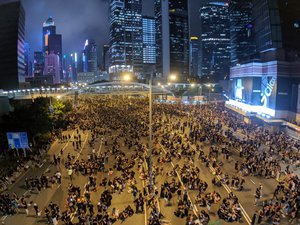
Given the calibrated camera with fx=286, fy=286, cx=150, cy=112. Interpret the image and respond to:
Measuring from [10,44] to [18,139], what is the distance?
290ft

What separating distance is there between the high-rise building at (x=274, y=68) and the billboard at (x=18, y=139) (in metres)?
33.9

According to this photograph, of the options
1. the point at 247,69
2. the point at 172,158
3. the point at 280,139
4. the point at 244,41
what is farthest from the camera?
the point at 244,41

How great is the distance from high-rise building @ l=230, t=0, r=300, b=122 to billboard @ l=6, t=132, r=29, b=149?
3392 centimetres

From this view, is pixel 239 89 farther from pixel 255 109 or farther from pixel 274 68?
pixel 274 68

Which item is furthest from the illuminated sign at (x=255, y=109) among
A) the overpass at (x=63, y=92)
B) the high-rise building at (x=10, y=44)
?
the high-rise building at (x=10, y=44)

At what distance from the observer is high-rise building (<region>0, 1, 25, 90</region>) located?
99.8 m

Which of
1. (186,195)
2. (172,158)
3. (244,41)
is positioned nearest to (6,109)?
(172,158)

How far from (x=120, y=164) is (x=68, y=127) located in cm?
2282

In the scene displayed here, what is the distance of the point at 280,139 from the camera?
3416 centimetres

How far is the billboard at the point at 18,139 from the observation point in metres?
24.7

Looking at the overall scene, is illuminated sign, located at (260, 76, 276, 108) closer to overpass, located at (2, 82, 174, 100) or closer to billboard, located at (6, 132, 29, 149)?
overpass, located at (2, 82, 174, 100)

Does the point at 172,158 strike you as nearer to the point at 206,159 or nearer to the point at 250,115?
the point at 206,159

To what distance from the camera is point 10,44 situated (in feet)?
330

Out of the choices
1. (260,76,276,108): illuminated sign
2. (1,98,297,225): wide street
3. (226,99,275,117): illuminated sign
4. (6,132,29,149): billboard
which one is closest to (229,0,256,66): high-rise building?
(226,99,275,117): illuminated sign
